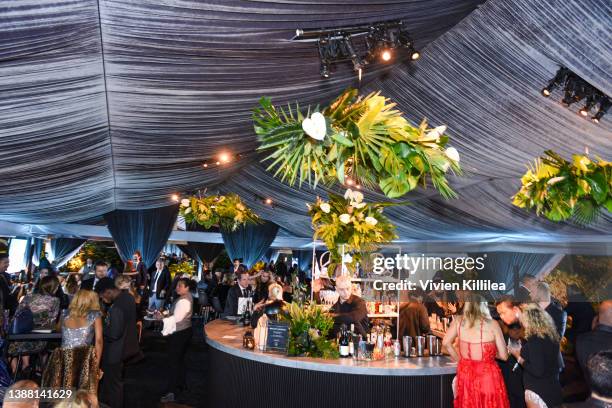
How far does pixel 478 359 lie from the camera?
3.67m

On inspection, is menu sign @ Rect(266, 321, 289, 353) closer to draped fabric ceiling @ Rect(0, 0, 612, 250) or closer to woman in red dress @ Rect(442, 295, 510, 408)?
woman in red dress @ Rect(442, 295, 510, 408)

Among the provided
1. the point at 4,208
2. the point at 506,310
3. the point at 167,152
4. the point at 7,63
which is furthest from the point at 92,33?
the point at 4,208

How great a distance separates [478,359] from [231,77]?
2.68 m

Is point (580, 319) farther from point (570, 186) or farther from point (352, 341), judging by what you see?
point (352, 341)

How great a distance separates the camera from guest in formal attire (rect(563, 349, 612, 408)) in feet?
6.56

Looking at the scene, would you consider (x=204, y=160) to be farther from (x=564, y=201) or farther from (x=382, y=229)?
(x=564, y=201)

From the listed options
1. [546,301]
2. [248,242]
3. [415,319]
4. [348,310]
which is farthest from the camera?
[248,242]

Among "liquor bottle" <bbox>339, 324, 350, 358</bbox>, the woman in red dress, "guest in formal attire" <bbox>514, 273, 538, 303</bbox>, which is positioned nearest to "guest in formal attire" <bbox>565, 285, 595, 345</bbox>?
"guest in formal attire" <bbox>514, 273, 538, 303</bbox>

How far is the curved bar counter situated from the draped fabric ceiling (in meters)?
2.07

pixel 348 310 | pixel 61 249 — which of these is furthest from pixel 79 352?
pixel 61 249

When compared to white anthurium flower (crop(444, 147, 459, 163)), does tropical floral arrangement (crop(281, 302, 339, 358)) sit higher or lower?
lower

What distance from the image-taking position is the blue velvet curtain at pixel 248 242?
15.2 metres

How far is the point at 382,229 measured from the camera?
15.2 feet

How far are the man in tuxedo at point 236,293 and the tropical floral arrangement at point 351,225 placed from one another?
83.8 inches
